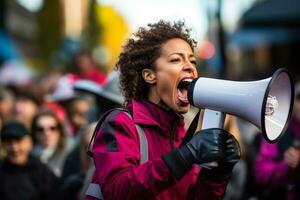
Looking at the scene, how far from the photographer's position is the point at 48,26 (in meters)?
42.2

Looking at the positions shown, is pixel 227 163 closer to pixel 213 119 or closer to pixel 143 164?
pixel 213 119

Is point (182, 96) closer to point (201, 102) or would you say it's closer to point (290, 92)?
point (201, 102)

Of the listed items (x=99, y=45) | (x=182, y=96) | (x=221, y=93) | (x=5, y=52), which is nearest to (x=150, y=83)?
(x=182, y=96)

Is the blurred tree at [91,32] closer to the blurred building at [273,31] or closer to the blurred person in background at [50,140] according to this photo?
the blurred building at [273,31]

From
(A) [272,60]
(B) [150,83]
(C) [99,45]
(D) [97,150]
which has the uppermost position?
(C) [99,45]

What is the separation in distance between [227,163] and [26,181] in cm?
364

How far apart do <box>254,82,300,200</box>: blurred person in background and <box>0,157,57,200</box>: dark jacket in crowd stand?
5.36 feet

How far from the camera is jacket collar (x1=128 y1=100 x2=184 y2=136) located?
379 cm

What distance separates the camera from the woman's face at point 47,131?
8078mm

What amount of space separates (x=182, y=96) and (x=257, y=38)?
15.7m

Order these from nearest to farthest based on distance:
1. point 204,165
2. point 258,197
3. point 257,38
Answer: point 204,165, point 258,197, point 257,38

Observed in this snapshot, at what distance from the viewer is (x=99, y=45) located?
53312mm

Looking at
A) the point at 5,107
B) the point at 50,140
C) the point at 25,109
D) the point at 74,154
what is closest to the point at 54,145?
the point at 50,140

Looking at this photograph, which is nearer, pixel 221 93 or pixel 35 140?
pixel 221 93
